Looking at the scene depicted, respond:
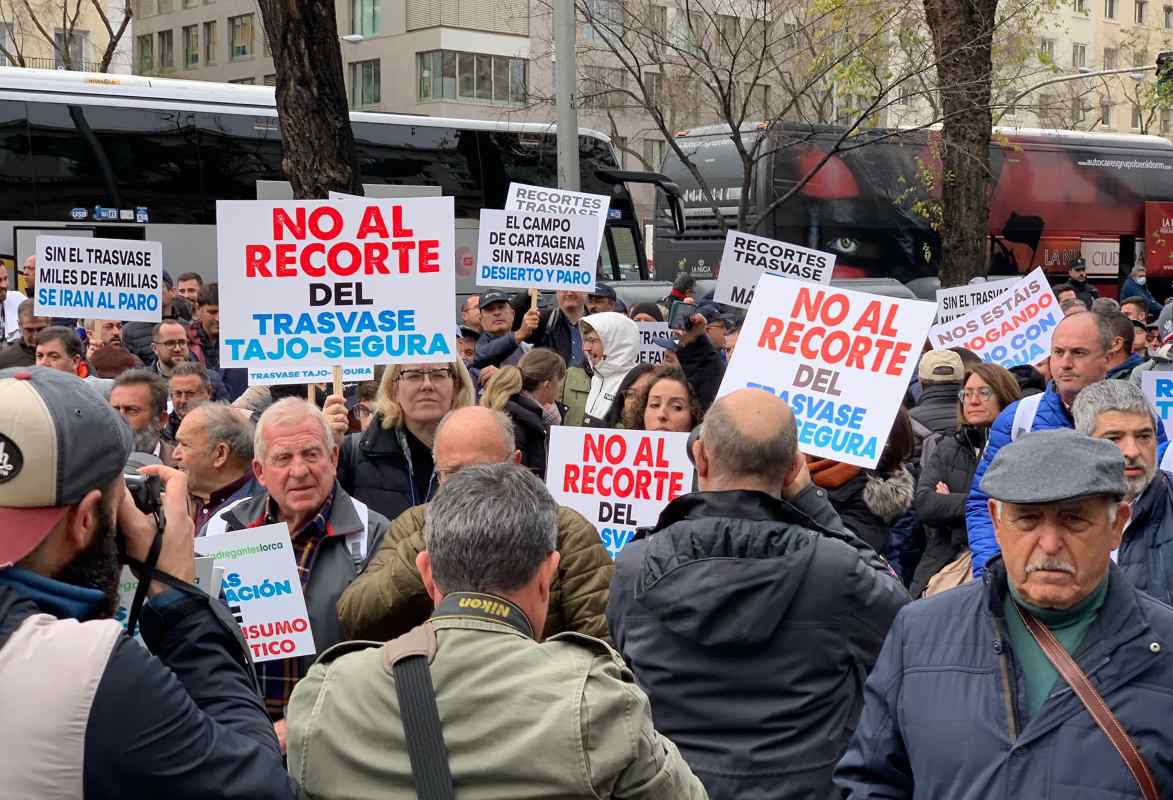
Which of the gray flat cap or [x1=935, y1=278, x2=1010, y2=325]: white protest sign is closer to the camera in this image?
the gray flat cap

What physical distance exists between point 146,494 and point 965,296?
985 centimetres

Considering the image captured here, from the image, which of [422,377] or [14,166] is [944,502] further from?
[14,166]

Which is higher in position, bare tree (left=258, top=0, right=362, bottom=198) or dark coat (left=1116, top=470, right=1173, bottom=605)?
bare tree (left=258, top=0, right=362, bottom=198)

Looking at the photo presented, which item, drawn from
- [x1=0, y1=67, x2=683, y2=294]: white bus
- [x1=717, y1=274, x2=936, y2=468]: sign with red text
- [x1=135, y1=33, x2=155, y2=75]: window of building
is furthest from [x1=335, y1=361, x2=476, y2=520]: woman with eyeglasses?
[x1=135, y1=33, x2=155, y2=75]: window of building

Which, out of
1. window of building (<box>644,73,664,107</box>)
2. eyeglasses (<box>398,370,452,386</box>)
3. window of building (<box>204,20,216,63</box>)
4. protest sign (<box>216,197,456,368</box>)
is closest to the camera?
eyeglasses (<box>398,370,452,386</box>)

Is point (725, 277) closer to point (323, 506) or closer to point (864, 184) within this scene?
point (323, 506)

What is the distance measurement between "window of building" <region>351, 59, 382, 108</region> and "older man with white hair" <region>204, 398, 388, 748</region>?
5106 cm

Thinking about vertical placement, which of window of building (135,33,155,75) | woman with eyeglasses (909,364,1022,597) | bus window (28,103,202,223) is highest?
window of building (135,33,155,75)

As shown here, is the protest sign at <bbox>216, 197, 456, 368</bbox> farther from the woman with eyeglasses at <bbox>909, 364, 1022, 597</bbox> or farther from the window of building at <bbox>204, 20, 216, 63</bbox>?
the window of building at <bbox>204, 20, 216, 63</bbox>

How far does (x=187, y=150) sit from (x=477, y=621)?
18.3 metres

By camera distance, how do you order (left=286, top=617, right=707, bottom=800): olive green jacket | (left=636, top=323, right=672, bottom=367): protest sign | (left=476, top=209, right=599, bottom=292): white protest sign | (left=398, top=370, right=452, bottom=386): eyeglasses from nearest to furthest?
(left=286, top=617, right=707, bottom=800): olive green jacket
(left=398, top=370, right=452, bottom=386): eyeglasses
(left=476, top=209, right=599, bottom=292): white protest sign
(left=636, top=323, right=672, bottom=367): protest sign

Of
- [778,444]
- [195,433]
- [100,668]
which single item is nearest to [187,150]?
[195,433]

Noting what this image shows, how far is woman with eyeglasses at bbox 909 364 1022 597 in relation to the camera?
638 centimetres

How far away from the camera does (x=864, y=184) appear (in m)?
25.9
